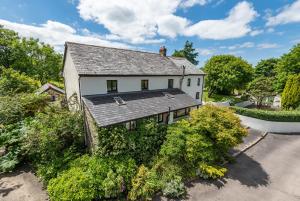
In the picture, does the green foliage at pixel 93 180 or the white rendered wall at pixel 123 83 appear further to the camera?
the white rendered wall at pixel 123 83

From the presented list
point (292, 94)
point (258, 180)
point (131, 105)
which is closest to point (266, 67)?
point (292, 94)

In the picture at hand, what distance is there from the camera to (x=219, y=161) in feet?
45.0

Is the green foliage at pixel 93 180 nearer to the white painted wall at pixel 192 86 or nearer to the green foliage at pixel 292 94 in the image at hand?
the white painted wall at pixel 192 86

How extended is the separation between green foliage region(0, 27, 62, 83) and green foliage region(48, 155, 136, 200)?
1573 inches

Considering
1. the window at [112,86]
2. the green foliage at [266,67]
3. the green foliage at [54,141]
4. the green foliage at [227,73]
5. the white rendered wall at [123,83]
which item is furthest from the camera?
the green foliage at [266,67]

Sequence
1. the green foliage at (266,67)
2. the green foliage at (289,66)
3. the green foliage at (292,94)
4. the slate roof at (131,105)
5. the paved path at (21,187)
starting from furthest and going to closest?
the green foliage at (266,67) → the green foliage at (289,66) → the green foliage at (292,94) → the slate roof at (131,105) → the paved path at (21,187)

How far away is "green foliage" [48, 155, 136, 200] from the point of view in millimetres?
9034

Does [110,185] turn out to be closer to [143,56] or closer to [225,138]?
[225,138]

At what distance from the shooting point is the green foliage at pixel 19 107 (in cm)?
1547

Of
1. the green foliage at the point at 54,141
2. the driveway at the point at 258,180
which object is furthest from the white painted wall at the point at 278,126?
the green foliage at the point at 54,141

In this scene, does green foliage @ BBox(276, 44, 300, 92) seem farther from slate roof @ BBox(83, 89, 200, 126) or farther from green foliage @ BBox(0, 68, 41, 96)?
green foliage @ BBox(0, 68, 41, 96)

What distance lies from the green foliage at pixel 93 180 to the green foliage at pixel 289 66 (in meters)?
36.3

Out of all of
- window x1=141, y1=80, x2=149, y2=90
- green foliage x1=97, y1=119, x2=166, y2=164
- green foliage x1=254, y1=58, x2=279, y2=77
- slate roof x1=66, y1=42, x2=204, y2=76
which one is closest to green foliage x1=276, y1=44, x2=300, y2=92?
green foliage x1=254, y1=58, x2=279, y2=77

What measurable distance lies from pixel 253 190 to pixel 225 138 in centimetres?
397
